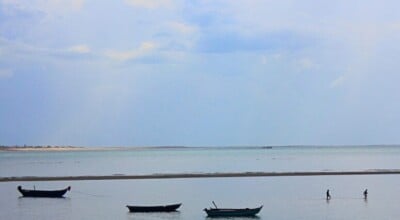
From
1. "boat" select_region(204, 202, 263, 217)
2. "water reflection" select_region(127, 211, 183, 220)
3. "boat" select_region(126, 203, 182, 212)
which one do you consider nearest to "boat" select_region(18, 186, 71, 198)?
"boat" select_region(126, 203, 182, 212)

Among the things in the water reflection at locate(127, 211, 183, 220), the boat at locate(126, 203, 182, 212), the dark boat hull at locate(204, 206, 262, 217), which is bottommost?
the dark boat hull at locate(204, 206, 262, 217)

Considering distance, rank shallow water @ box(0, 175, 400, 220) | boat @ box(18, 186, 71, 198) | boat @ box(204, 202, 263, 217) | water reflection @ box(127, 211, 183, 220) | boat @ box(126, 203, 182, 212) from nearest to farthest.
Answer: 1. boat @ box(204, 202, 263, 217)
2. water reflection @ box(127, 211, 183, 220)
3. shallow water @ box(0, 175, 400, 220)
4. boat @ box(126, 203, 182, 212)
5. boat @ box(18, 186, 71, 198)

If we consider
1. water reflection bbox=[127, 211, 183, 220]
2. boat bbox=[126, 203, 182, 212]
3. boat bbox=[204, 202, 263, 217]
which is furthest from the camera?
boat bbox=[126, 203, 182, 212]

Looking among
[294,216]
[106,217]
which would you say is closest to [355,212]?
[294,216]

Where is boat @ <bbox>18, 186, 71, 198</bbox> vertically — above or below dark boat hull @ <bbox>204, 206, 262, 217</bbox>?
above

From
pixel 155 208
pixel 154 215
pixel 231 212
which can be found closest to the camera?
pixel 231 212

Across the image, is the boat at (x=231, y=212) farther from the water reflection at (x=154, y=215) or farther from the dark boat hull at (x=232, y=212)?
the water reflection at (x=154, y=215)

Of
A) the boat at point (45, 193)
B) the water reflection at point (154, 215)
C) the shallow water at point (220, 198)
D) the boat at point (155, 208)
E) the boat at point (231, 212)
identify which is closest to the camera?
the boat at point (231, 212)

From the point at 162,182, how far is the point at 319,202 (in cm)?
2255

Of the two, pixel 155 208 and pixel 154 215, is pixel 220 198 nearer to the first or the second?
pixel 155 208

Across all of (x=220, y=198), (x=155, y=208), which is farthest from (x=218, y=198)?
(x=155, y=208)

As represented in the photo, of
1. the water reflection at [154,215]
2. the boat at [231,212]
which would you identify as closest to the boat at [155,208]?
the water reflection at [154,215]

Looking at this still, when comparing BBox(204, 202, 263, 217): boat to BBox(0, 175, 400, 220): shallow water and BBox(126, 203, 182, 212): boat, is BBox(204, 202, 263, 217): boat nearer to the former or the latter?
BBox(0, 175, 400, 220): shallow water

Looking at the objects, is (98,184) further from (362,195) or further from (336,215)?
(336,215)
